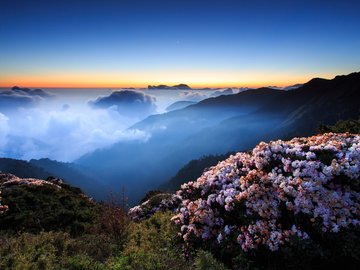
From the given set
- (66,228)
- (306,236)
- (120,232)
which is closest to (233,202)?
(306,236)

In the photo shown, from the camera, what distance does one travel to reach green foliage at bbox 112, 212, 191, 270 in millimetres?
7660

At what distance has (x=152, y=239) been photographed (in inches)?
407

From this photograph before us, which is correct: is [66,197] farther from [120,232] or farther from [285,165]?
[285,165]

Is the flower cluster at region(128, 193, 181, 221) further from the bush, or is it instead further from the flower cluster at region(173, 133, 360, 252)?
the bush

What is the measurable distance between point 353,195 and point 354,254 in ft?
5.26

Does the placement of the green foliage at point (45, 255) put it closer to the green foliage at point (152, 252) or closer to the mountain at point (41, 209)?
the green foliage at point (152, 252)

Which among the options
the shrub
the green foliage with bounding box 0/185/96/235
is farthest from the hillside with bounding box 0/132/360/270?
the green foliage with bounding box 0/185/96/235

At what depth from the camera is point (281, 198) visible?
7484mm

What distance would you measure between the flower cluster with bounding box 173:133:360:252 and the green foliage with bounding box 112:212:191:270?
58 cm

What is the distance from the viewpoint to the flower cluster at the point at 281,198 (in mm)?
6965

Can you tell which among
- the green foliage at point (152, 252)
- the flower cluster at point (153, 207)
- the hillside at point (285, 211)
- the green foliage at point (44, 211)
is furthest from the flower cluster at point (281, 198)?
the flower cluster at point (153, 207)

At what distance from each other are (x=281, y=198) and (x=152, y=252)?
3804 millimetres

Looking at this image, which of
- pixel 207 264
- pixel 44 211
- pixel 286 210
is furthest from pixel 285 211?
pixel 44 211

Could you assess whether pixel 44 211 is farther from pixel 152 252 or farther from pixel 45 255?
pixel 152 252
